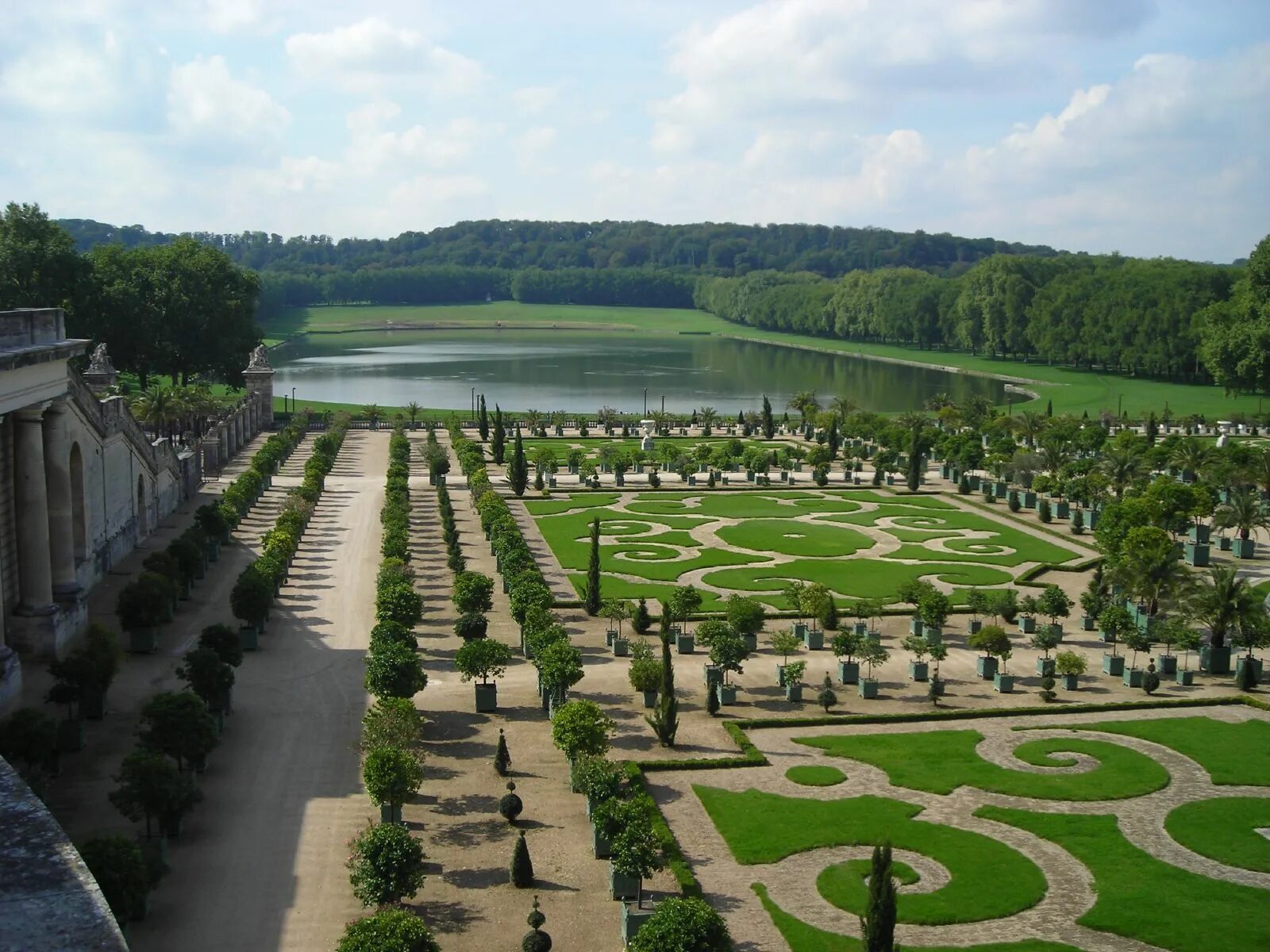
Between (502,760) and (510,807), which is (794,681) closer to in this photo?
(502,760)

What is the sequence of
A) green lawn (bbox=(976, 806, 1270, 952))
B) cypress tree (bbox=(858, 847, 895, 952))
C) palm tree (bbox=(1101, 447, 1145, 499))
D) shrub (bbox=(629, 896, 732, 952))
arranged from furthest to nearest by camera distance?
1. palm tree (bbox=(1101, 447, 1145, 499))
2. green lawn (bbox=(976, 806, 1270, 952))
3. shrub (bbox=(629, 896, 732, 952))
4. cypress tree (bbox=(858, 847, 895, 952))

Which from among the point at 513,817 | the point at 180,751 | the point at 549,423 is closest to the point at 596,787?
the point at 513,817

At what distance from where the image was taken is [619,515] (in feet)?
191

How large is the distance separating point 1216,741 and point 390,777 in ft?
61.9

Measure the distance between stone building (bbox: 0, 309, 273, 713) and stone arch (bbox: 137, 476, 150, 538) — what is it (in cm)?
85

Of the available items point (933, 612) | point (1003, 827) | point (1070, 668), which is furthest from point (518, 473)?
point (1003, 827)

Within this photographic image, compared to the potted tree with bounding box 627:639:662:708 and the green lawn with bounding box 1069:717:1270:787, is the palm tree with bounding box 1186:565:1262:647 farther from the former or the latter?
the potted tree with bounding box 627:639:662:708

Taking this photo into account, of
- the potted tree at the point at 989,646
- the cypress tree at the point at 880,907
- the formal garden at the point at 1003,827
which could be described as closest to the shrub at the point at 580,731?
the formal garden at the point at 1003,827

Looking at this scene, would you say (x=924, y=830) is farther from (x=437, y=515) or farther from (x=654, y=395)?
(x=654, y=395)

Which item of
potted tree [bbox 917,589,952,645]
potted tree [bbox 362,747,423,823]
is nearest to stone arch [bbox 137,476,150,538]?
potted tree [bbox 917,589,952,645]

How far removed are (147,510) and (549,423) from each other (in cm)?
3970

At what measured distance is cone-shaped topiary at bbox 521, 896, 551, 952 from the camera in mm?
19469

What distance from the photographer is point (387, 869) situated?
799 inches

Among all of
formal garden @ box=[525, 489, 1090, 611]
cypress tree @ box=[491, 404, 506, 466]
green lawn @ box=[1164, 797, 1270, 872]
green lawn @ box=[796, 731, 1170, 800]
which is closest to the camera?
green lawn @ box=[1164, 797, 1270, 872]
